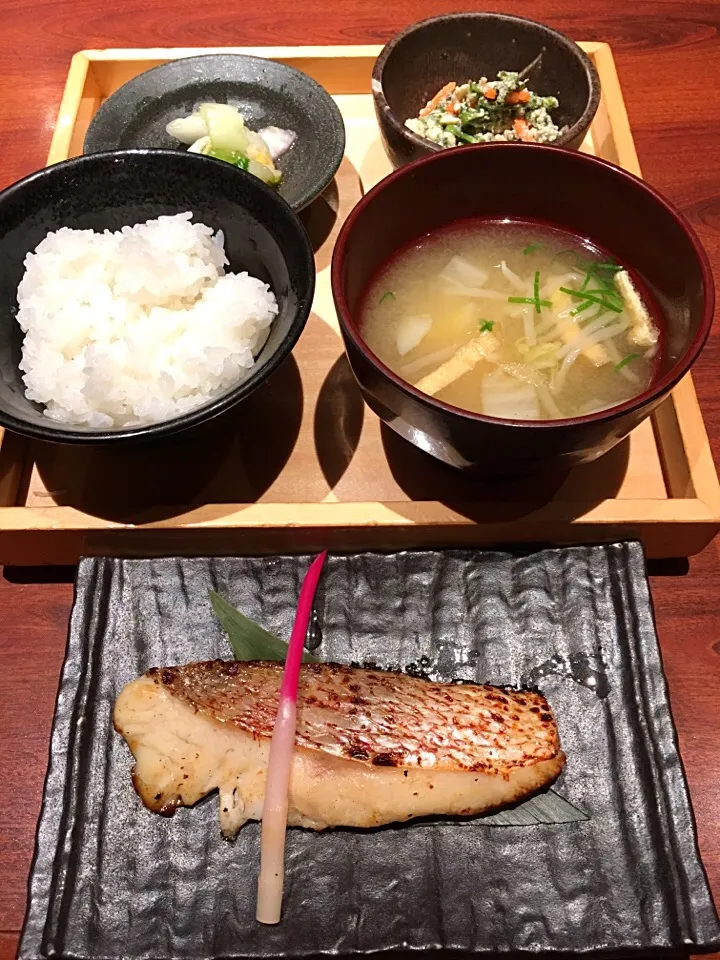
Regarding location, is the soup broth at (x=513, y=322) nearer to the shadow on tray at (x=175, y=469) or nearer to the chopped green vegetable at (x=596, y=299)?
the chopped green vegetable at (x=596, y=299)

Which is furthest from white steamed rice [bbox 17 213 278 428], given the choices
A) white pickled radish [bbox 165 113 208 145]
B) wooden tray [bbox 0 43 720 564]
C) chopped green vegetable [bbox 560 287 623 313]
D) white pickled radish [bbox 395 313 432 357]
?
chopped green vegetable [bbox 560 287 623 313]

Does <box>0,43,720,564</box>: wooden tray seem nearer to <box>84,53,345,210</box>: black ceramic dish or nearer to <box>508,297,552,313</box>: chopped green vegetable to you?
<box>508,297,552,313</box>: chopped green vegetable

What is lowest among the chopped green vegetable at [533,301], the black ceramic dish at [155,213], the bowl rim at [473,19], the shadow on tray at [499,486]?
the shadow on tray at [499,486]

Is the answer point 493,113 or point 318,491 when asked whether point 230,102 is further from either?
point 318,491

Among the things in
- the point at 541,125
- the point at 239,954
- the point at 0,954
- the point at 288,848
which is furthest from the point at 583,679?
the point at 541,125

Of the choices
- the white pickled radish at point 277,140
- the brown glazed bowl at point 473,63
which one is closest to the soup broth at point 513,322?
the brown glazed bowl at point 473,63

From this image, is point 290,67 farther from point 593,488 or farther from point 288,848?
point 288,848
